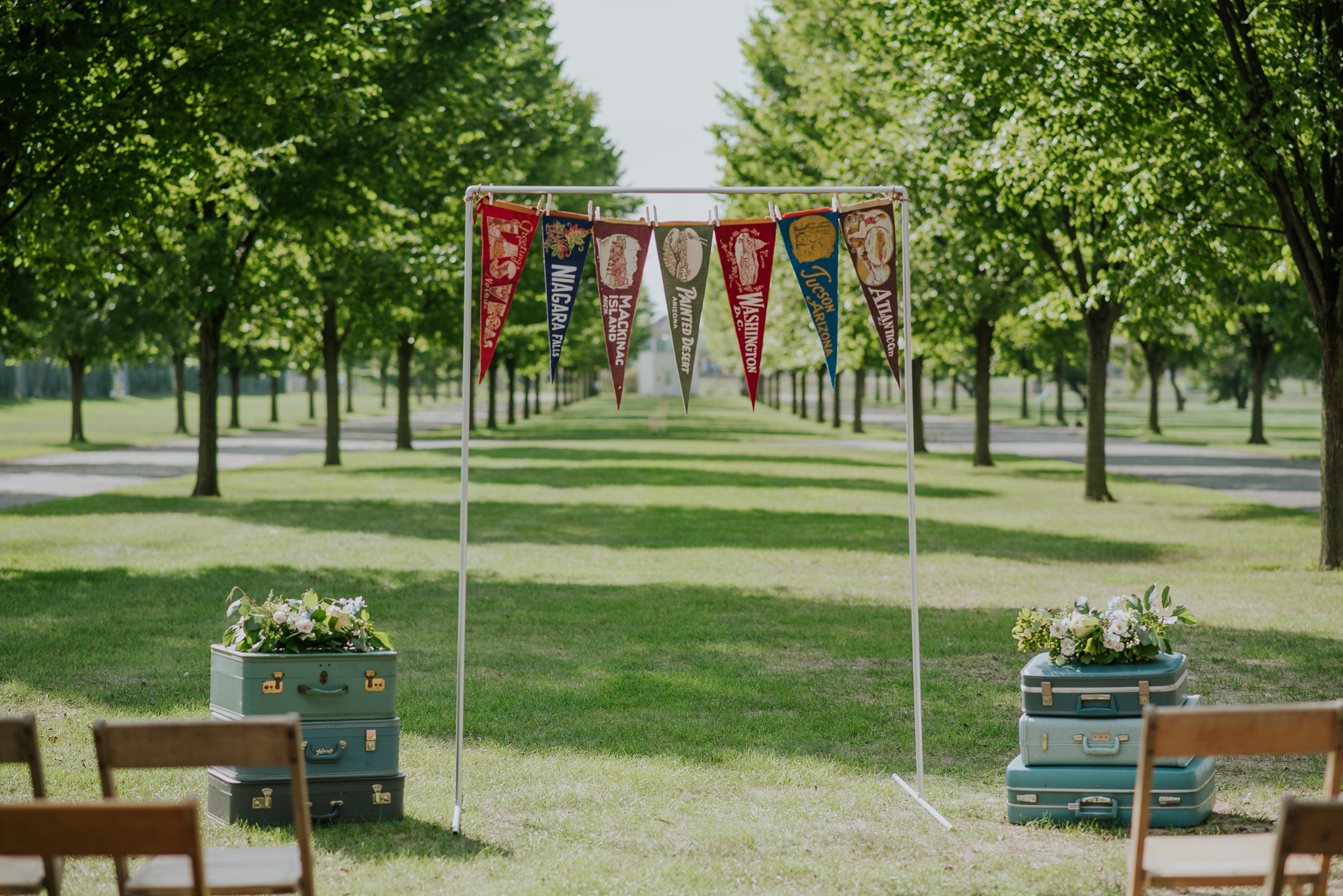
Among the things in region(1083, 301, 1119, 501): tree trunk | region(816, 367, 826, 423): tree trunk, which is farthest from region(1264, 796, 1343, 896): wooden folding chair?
region(816, 367, 826, 423): tree trunk

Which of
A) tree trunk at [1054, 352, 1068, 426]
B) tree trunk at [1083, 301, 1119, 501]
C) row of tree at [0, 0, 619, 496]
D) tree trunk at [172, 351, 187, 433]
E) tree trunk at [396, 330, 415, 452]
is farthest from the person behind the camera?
tree trunk at [1054, 352, 1068, 426]

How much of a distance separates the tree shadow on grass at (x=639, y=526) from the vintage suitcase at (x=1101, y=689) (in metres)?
9.11

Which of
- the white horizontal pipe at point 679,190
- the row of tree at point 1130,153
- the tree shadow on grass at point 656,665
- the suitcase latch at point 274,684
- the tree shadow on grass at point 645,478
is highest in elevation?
the row of tree at point 1130,153

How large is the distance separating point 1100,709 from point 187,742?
4241mm

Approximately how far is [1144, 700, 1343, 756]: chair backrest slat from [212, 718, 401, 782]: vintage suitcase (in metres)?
3.50

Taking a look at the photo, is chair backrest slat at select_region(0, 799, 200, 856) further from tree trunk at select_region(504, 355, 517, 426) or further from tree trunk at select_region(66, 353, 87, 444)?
tree trunk at select_region(504, 355, 517, 426)

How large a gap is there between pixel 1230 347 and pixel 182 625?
2606 inches

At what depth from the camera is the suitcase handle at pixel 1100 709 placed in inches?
232

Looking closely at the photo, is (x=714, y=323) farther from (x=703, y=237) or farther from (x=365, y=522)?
(x=703, y=237)

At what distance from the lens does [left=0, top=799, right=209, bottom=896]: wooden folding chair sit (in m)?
3.12

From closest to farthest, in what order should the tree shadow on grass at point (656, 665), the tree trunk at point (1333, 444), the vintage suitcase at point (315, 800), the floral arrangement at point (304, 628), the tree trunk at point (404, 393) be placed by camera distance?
the vintage suitcase at point (315, 800), the floral arrangement at point (304, 628), the tree shadow on grass at point (656, 665), the tree trunk at point (1333, 444), the tree trunk at point (404, 393)

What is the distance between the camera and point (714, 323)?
74062mm

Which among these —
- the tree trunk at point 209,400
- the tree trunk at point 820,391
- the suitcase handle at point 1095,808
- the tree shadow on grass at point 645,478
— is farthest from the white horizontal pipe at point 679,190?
the tree trunk at point 820,391

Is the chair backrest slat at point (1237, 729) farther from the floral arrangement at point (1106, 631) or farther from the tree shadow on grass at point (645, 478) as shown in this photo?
the tree shadow on grass at point (645, 478)
